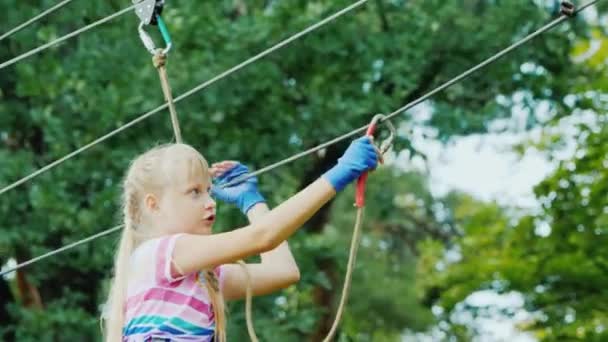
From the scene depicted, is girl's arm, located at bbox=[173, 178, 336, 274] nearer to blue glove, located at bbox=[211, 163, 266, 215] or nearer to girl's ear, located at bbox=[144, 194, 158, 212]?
girl's ear, located at bbox=[144, 194, 158, 212]

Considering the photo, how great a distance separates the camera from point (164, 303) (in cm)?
332

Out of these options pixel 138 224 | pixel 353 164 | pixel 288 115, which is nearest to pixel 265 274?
pixel 138 224

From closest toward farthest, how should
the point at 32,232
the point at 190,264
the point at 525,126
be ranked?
the point at 190,264 → the point at 32,232 → the point at 525,126

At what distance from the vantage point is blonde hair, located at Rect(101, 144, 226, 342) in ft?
11.0

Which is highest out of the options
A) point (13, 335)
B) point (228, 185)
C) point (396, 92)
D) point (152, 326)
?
point (396, 92)

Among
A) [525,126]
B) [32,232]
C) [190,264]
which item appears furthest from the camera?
[525,126]

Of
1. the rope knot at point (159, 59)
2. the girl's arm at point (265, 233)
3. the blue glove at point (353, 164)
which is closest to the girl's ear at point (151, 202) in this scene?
the girl's arm at point (265, 233)

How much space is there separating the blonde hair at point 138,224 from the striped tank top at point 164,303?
0.02 metres

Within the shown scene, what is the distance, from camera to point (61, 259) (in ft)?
35.4

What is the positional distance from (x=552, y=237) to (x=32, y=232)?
3731 mm

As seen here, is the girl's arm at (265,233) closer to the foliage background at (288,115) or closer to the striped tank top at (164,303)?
the striped tank top at (164,303)

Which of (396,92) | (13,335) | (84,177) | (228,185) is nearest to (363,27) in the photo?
(396,92)

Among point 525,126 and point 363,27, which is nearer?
point 363,27

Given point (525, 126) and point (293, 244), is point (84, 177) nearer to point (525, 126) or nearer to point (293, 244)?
point (293, 244)
